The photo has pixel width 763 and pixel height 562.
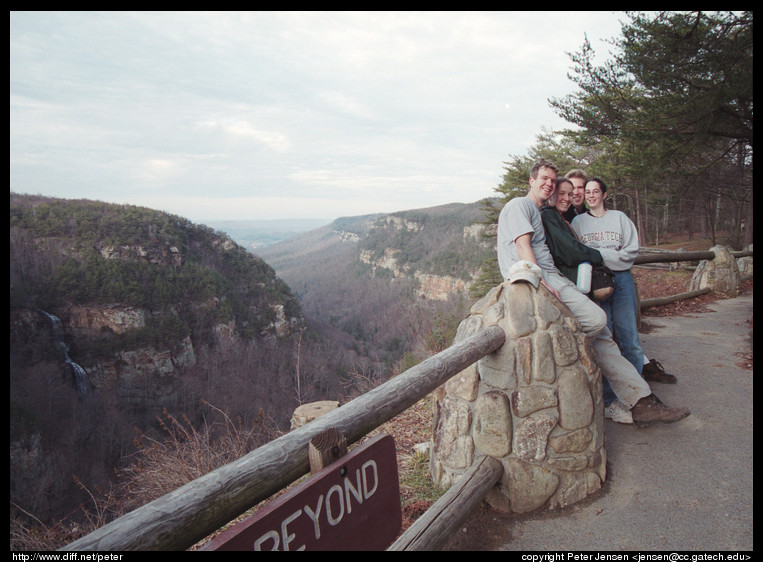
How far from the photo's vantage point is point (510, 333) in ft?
8.48

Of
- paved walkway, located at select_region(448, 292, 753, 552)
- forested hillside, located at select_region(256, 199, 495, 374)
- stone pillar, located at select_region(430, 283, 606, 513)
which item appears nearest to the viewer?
paved walkway, located at select_region(448, 292, 753, 552)

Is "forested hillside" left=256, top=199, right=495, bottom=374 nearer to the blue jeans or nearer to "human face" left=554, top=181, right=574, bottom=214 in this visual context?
the blue jeans

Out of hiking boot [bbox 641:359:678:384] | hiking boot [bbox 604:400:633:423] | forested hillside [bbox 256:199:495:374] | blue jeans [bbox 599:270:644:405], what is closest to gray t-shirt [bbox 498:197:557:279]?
blue jeans [bbox 599:270:644:405]

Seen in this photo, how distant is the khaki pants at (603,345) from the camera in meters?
2.87

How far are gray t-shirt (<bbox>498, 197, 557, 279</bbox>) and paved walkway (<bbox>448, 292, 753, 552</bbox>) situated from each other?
4.72ft

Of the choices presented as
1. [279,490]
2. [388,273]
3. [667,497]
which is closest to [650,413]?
[667,497]

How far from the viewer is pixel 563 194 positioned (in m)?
3.34

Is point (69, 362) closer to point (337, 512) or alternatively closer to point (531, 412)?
point (531, 412)

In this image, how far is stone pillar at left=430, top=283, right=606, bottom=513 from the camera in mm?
2520

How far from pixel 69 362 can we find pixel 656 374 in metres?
55.6

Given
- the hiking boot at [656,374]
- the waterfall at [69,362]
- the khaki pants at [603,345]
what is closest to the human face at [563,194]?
the khaki pants at [603,345]

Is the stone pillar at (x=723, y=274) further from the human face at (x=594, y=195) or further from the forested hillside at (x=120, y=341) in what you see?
the forested hillside at (x=120, y=341)
